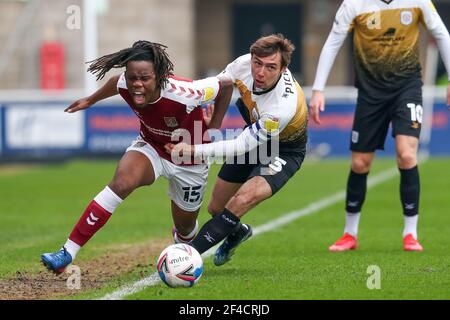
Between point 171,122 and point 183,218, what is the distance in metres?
1.03

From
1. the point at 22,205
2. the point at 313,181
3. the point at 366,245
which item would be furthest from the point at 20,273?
the point at 313,181

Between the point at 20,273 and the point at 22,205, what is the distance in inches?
259

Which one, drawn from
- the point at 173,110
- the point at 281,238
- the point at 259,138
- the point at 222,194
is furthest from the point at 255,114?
the point at 281,238

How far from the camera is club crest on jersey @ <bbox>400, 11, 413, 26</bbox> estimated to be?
9281 mm

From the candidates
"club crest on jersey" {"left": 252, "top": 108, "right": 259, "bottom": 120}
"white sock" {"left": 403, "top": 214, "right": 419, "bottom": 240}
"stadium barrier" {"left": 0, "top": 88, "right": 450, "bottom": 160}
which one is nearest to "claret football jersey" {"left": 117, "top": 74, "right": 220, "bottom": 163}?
"club crest on jersey" {"left": 252, "top": 108, "right": 259, "bottom": 120}

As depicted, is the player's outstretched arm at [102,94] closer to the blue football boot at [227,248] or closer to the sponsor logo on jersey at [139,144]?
the sponsor logo on jersey at [139,144]

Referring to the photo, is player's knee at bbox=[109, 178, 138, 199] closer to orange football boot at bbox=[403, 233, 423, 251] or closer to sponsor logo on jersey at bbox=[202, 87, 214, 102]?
sponsor logo on jersey at bbox=[202, 87, 214, 102]

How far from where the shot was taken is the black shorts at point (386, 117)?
9242 mm

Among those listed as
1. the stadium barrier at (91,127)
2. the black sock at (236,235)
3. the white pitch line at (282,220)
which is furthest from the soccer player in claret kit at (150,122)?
the stadium barrier at (91,127)

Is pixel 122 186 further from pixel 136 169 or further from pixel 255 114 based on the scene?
pixel 255 114

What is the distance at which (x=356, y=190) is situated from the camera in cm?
966

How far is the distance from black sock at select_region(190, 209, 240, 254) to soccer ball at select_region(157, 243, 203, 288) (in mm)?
266

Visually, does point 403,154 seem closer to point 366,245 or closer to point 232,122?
point 366,245

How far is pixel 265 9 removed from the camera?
33812 millimetres
